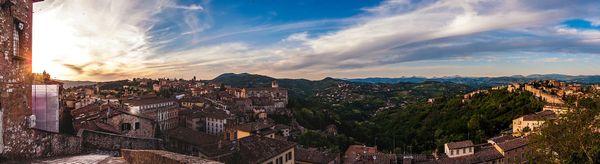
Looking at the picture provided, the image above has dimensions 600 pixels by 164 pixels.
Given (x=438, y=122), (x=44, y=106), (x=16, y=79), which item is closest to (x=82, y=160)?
(x=44, y=106)

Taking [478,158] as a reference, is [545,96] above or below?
above

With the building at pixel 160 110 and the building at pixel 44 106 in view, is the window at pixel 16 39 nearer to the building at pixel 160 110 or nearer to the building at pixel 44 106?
the building at pixel 44 106

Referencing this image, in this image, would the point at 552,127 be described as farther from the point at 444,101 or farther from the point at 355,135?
the point at 444,101

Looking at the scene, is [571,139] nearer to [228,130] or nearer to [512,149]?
[512,149]

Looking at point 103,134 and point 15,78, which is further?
point 103,134

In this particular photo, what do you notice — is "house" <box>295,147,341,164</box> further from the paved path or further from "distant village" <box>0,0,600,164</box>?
the paved path

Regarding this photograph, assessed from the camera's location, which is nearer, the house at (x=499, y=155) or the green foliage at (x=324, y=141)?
the house at (x=499, y=155)

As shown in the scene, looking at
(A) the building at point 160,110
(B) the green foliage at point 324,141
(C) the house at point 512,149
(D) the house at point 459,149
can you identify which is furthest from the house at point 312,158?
(A) the building at point 160,110
